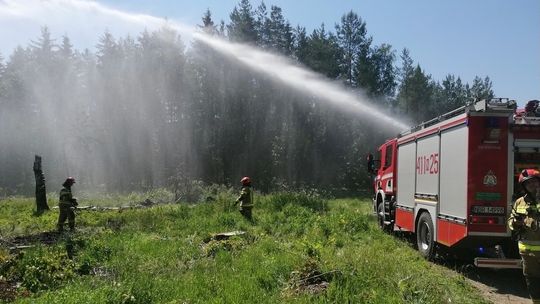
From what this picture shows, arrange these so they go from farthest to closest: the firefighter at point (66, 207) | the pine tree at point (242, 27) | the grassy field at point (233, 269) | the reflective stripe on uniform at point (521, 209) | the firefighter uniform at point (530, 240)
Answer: the pine tree at point (242, 27)
the firefighter at point (66, 207)
the grassy field at point (233, 269)
the reflective stripe on uniform at point (521, 209)
the firefighter uniform at point (530, 240)

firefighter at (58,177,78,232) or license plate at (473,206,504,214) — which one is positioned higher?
license plate at (473,206,504,214)

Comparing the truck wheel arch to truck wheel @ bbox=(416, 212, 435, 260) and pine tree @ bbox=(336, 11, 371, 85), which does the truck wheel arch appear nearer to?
truck wheel @ bbox=(416, 212, 435, 260)

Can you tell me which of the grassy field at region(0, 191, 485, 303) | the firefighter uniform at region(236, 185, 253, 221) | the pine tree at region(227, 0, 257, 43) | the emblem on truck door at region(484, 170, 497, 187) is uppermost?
the pine tree at region(227, 0, 257, 43)

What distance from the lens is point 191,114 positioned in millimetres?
44594

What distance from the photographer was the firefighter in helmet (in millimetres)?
5188

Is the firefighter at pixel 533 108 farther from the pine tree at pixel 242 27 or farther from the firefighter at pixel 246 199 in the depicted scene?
the pine tree at pixel 242 27

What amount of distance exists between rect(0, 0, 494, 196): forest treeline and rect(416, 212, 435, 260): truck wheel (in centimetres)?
3026

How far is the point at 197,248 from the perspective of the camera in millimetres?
9258

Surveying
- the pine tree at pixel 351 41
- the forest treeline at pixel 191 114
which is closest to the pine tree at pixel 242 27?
the forest treeline at pixel 191 114

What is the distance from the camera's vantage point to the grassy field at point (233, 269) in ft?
18.2

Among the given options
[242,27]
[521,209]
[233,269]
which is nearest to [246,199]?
[233,269]

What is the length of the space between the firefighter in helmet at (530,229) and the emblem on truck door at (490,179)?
1772 millimetres

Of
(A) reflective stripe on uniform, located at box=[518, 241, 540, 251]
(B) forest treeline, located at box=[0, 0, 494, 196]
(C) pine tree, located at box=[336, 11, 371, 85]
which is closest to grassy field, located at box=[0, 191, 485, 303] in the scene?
(A) reflective stripe on uniform, located at box=[518, 241, 540, 251]

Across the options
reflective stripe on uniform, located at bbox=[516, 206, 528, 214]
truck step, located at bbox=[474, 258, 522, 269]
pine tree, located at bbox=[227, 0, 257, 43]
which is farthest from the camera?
pine tree, located at bbox=[227, 0, 257, 43]
